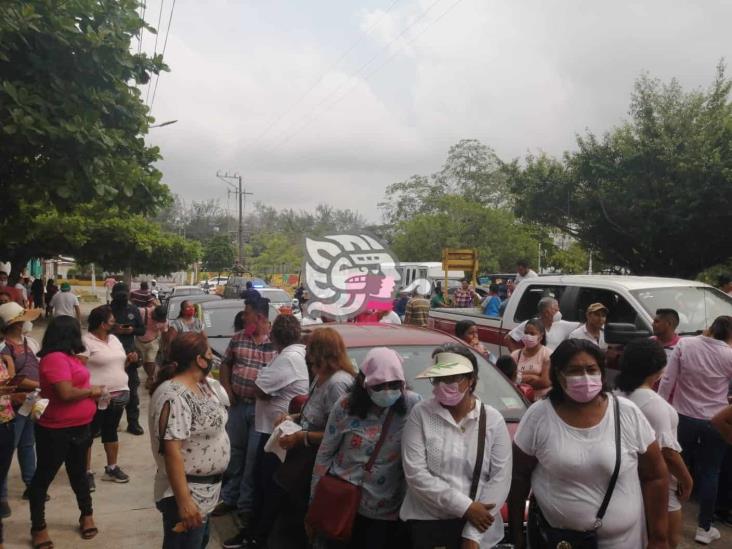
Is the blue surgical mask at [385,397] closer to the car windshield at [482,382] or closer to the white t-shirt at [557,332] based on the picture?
the car windshield at [482,382]

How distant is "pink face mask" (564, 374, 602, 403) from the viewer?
9.99 feet

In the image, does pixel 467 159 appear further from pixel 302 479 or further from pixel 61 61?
pixel 302 479

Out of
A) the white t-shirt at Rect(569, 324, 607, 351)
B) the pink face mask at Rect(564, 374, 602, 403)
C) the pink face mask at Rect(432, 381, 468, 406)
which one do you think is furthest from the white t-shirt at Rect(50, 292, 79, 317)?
the pink face mask at Rect(564, 374, 602, 403)

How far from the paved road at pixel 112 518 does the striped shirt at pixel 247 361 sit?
1.13m

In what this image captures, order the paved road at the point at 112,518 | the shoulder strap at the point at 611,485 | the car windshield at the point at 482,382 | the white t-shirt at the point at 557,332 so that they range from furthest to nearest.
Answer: the white t-shirt at the point at 557,332 → the paved road at the point at 112,518 → the car windshield at the point at 482,382 → the shoulder strap at the point at 611,485

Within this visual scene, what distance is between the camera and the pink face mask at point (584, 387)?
3.04 m

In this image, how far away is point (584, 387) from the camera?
304cm

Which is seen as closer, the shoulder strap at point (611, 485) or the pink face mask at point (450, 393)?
the shoulder strap at point (611, 485)

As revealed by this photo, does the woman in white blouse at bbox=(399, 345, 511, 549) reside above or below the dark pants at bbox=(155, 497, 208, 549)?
above

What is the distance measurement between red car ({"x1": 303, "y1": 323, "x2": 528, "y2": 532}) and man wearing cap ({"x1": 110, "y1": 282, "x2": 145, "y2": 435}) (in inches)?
160

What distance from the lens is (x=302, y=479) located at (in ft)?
13.0

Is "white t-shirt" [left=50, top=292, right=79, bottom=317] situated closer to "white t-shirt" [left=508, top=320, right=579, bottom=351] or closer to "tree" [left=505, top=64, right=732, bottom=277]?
"white t-shirt" [left=508, top=320, right=579, bottom=351]

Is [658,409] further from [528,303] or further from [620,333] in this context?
[528,303]

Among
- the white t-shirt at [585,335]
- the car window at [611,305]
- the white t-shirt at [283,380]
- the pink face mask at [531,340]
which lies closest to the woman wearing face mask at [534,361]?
the pink face mask at [531,340]
